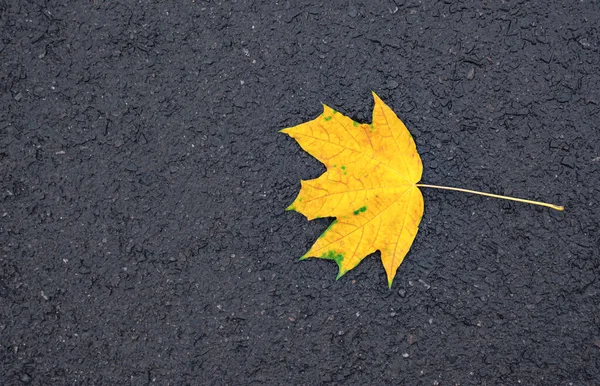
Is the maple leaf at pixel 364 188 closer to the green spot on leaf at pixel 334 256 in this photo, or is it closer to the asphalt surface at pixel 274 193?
the green spot on leaf at pixel 334 256

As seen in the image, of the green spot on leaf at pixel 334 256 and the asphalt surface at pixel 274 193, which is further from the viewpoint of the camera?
the asphalt surface at pixel 274 193

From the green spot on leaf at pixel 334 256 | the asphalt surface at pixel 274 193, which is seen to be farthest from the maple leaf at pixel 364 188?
the asphalt surface at pixel 274 193

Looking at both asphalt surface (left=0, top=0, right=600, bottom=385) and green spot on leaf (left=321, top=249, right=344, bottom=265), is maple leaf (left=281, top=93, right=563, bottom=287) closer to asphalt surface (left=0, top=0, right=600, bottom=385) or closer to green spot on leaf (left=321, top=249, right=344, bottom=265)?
green spot on leaf (left=321, top=249, right=344, bottom=265)

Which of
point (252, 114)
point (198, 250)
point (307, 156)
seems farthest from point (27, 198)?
point (307, 156)

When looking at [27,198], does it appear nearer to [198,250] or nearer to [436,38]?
[198,250]

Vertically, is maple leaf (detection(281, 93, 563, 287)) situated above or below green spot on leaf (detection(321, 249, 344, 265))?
above

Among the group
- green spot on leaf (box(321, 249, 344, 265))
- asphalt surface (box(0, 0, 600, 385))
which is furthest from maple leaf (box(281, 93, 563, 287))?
asphalt surface (box(0, 0, 600, 385))
